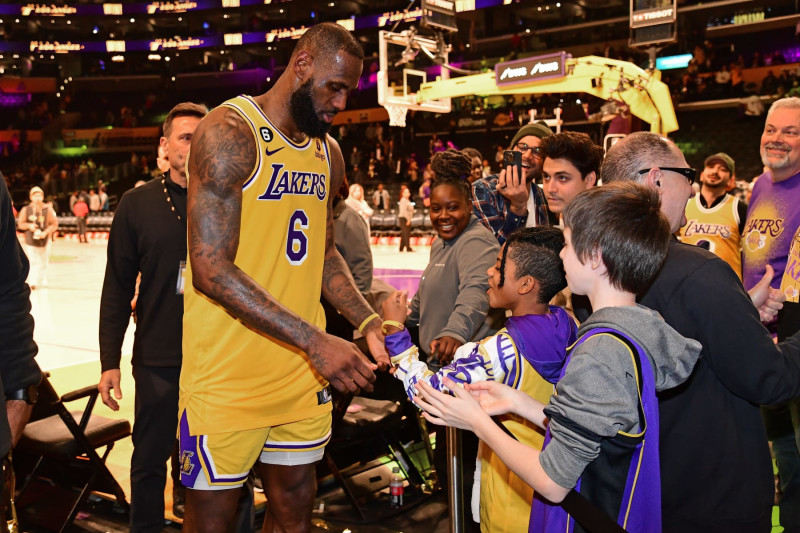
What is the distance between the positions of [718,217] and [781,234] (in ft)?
5.75

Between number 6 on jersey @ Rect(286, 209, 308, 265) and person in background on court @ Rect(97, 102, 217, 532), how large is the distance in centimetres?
100

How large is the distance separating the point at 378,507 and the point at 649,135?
2639mm

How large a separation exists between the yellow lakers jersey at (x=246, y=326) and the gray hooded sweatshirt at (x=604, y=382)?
43.6 inches

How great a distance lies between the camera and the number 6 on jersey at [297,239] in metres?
2.46

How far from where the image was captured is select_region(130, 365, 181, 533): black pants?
3.14 metres

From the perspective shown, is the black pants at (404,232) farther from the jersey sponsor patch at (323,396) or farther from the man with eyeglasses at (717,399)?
the man with eyeglasses at (717,399)

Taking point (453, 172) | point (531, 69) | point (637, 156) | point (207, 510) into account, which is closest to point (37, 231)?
point (531, 69)

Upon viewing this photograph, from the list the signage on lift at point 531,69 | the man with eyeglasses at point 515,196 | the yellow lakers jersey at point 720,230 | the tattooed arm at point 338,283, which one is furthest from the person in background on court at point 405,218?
the tattooed arm at point 338,283

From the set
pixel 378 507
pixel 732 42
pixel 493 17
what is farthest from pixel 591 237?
pixel 493 17

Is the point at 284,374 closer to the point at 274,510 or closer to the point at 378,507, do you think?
the point at 274,510

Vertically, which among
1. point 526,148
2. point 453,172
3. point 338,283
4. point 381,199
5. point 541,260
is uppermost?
point 526,148

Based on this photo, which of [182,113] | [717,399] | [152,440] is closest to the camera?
[717,399]

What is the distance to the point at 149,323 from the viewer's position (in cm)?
326

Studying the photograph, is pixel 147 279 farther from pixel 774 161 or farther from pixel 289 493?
pixel 774 161
